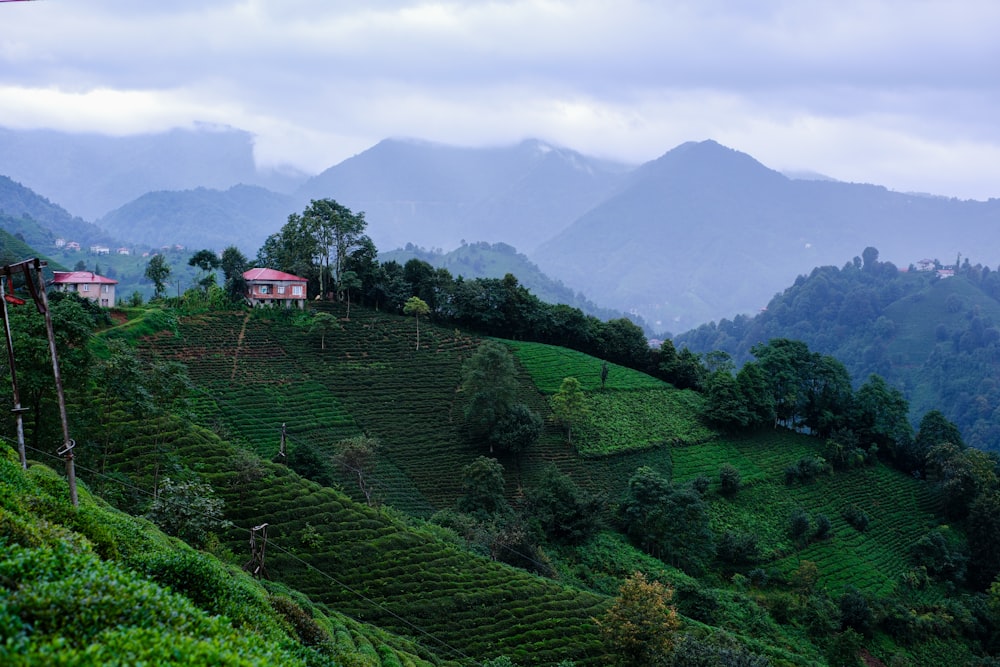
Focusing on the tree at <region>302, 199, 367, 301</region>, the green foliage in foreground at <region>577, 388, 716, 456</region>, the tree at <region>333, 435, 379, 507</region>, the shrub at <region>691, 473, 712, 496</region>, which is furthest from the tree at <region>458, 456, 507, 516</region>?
the tree at <region>302, 199, 367, 301</region>

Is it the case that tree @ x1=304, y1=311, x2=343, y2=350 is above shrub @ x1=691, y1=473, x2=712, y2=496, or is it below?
above

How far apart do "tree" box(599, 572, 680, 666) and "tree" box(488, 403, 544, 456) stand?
1632 cm

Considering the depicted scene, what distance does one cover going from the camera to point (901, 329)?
115m

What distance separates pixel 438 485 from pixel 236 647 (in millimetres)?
26997

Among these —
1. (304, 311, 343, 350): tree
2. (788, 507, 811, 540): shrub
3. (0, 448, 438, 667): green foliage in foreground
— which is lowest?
(788, 507, 811, 540): shrub

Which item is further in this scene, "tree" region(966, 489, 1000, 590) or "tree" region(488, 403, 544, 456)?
"tree" region(966, 489, 1000, 590)

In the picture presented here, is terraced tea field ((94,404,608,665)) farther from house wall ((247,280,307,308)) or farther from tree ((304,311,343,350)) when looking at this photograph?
house wall ((247,280,307,308))

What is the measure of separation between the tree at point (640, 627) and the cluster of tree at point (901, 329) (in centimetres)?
7590

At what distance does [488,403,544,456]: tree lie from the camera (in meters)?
37.5

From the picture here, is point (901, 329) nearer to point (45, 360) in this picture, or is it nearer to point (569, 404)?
point (569, 404)

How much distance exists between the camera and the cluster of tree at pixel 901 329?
91.4 m

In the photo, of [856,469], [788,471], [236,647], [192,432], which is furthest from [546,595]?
[856,469]

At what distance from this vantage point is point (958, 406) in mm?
88500

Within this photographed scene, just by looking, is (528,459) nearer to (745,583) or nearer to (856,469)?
(745,583)
